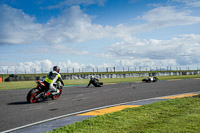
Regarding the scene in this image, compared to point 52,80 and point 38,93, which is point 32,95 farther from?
point 52,80

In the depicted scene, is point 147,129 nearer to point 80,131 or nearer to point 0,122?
point 80,131

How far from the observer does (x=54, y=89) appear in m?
9.88

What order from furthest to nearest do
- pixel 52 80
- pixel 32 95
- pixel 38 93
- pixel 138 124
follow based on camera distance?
pixel 52 80
pixel 38 93
pixel 32 95
pixel 138 124

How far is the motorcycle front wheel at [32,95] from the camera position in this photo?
9016mm

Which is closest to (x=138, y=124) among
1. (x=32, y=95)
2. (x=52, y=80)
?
(x=32, y=95)

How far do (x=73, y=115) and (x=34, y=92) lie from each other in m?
3.39

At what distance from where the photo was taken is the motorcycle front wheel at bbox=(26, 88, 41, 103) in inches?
355

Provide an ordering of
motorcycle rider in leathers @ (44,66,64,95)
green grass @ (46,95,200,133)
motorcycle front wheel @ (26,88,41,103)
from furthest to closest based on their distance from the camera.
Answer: motorcycle rider in leathers @ (44,66,64,95) < motorcycle front wheel @ (26,88,41,103) < green grass @ (46,95,200,133)

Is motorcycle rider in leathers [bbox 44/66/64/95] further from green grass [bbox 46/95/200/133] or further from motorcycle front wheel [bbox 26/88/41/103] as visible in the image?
green grass [bbox 46/95/200/133]

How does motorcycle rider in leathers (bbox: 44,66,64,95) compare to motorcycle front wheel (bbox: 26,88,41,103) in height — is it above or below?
above

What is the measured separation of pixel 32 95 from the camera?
29.7 feet

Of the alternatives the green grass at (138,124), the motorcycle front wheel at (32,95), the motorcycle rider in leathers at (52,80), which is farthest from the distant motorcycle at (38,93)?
the green grass at (138,124)

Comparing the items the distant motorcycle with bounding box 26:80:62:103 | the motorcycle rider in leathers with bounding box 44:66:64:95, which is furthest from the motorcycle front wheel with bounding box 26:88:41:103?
the motorcycle rider in leathers with bounding box 44:66:64:95

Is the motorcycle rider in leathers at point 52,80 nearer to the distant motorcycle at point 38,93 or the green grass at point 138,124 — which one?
the distant motorcycle at point 38,93
